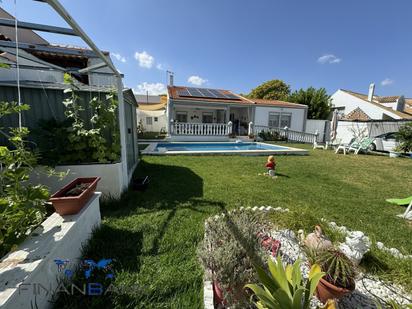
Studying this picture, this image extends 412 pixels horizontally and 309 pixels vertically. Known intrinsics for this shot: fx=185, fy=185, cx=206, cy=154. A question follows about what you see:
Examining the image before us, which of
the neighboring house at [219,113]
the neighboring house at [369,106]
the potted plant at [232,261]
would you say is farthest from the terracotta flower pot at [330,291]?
the neighboring house at [369,106]

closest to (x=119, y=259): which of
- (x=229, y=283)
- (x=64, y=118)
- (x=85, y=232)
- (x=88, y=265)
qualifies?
(x=88, y=265)

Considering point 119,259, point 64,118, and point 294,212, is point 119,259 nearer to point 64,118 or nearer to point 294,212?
point 294,212

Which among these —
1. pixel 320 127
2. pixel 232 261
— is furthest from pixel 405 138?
pixel 232 261

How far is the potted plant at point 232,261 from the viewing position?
4.72 ft

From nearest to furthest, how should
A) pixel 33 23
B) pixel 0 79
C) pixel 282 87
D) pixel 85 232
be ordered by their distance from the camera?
1. pixel 85 232
2. pixel 33 23
3. pixel 0 79
4. pixel 282 87

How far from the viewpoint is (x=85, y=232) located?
2129 millimetres

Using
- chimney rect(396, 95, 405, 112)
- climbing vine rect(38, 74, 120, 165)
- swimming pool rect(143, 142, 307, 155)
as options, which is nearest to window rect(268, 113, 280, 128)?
swimming pool rect(143, 142, 307, 155)

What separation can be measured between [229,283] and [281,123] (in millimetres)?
18558

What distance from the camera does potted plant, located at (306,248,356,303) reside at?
1518 millimetres

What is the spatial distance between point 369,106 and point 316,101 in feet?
16.7

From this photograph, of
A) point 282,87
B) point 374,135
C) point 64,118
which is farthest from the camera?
point 282,87

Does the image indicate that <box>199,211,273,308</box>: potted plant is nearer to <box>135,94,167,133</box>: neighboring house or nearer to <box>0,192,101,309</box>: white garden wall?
<box>0,192,101,309</box>: white garden wall

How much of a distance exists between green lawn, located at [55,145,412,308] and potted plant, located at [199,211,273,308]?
28cm

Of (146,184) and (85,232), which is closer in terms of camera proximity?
(85,232)
